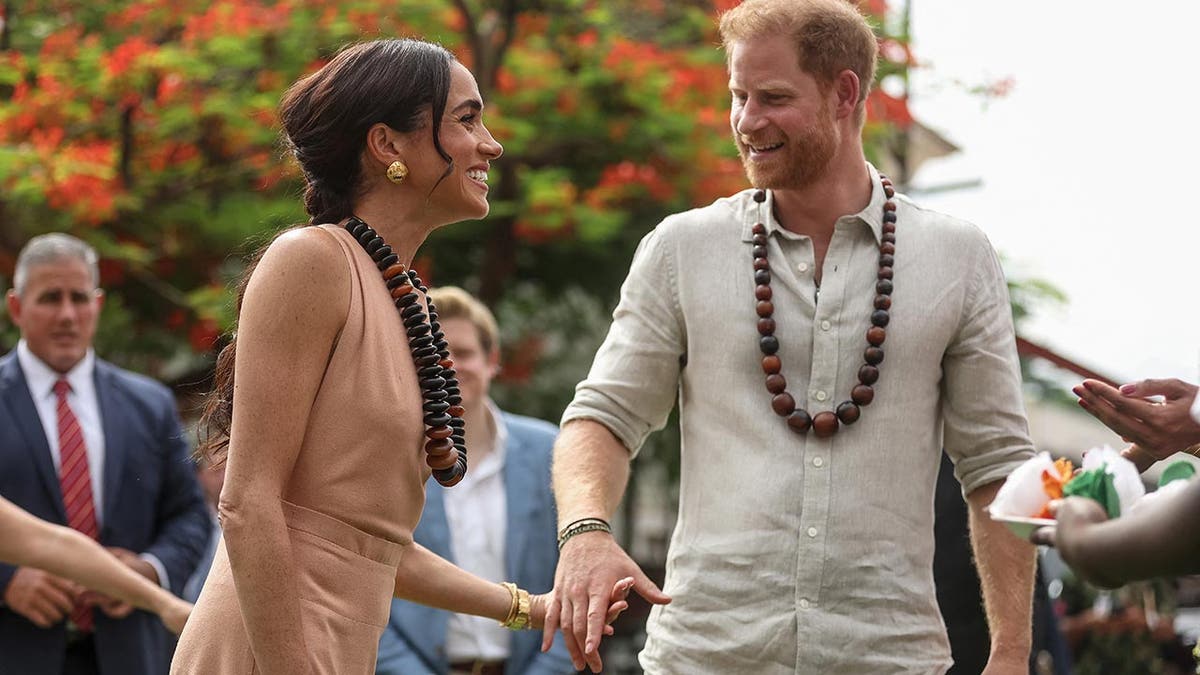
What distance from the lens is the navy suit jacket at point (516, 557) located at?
5816 mm

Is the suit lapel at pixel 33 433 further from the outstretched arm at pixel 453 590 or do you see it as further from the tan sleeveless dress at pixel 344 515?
the tan sleeveless dress at pixel 344 515

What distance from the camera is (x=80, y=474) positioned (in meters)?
5.86

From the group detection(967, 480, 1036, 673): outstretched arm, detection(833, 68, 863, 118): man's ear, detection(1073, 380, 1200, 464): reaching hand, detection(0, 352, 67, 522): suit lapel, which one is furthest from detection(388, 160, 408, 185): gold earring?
detection(0, 352, 67, 522): suit lapel

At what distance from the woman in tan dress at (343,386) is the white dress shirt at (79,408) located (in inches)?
107

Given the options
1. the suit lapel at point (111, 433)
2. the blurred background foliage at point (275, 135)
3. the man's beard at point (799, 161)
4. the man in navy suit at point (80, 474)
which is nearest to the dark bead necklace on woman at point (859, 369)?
the man's beard at point (799, 161)

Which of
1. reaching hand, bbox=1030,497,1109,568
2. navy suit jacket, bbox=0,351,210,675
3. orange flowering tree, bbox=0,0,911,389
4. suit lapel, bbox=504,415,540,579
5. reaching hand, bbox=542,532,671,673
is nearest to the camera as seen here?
reaching hand, bbox=1030,497,1109,568

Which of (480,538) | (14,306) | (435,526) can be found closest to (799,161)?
(435,526)

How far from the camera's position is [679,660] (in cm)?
373

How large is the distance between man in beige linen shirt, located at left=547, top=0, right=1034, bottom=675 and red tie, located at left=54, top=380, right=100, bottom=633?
259 cm

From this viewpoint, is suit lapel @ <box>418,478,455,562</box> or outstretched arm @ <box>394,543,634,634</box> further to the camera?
suit lapel @ <box>418,478,455,562</box>

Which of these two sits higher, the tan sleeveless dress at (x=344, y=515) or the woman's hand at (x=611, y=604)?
the tan sleeveless dress at (x=344, y=515)

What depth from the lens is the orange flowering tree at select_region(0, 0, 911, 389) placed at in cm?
1012

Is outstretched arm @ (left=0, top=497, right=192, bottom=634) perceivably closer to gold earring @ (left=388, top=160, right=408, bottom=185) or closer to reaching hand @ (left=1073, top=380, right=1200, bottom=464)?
gold earring @ (left=388, top=160, right=408, bottom=185)

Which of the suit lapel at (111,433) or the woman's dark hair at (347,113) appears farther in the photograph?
the suit lapel at (111,433)
